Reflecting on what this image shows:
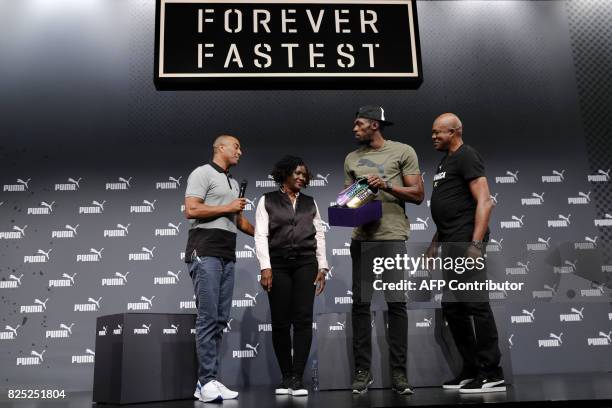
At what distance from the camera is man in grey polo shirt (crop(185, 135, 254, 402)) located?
3154 mm

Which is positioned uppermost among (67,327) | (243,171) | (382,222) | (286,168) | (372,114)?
(243,171)

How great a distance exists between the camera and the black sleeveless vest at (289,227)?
3375mm

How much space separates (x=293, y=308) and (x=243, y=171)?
192cm

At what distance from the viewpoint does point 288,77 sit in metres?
4.74

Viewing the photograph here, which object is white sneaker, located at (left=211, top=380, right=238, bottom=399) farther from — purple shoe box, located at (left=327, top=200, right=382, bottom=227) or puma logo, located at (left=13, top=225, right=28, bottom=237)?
puma logo, located at (left=13, top=225, right=28, bottom=237)

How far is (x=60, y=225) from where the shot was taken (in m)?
4.72

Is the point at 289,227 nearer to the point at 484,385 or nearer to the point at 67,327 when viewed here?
the point at 484,385

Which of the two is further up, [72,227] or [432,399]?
[72,227]

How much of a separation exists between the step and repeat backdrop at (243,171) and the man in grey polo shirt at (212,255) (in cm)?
132

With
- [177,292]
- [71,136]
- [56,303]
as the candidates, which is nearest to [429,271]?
[177,292]

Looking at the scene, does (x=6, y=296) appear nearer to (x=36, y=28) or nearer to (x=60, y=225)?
(x=60, y=225)

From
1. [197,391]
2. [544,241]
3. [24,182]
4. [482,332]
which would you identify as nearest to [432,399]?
[482,332]

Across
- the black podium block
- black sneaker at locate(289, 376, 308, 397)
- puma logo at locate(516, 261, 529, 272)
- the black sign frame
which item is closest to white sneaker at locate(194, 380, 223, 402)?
the black podium block

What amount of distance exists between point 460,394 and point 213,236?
1737 millimetres
